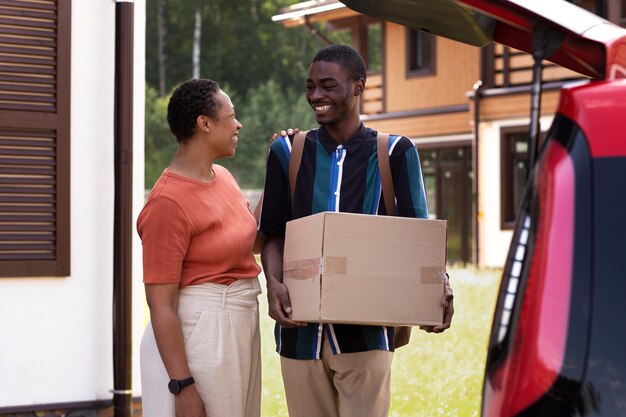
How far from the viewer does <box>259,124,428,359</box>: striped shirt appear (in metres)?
4.24

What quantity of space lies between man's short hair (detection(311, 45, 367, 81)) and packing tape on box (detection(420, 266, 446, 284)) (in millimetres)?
826

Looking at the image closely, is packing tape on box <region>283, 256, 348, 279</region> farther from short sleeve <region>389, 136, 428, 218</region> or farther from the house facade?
the house facade

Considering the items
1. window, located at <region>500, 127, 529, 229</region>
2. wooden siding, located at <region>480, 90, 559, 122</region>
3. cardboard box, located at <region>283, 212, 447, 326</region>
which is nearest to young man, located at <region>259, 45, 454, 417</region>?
cardboard box, located at <region>283, 212, 447, 326</region>

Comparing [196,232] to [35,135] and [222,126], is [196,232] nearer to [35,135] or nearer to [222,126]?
[222,126]

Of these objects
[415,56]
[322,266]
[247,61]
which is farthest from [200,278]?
[247,61]

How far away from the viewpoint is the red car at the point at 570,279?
8.05 feet

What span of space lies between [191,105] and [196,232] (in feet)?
1.54

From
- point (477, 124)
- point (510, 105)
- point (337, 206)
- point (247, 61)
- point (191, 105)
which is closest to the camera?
point (191, 105)

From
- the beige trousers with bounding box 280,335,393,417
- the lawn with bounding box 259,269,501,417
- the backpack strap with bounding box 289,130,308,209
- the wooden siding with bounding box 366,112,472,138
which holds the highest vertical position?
the wooden siding with bounding box 366,112,472,138

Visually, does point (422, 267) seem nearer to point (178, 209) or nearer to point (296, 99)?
point (178, 209)

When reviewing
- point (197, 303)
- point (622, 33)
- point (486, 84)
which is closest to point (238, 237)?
point (197, 303)

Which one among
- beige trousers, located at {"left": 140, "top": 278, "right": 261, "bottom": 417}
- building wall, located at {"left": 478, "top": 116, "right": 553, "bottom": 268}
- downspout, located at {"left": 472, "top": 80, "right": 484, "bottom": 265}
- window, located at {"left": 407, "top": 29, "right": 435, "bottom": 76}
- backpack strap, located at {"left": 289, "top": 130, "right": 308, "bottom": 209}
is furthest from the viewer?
window, located at {"left": 407, "top": 29, "right": 435, "bottom": 76}

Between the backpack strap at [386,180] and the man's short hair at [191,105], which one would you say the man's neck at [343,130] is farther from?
the man's short hair at [191,105]

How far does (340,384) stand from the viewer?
169 inches
